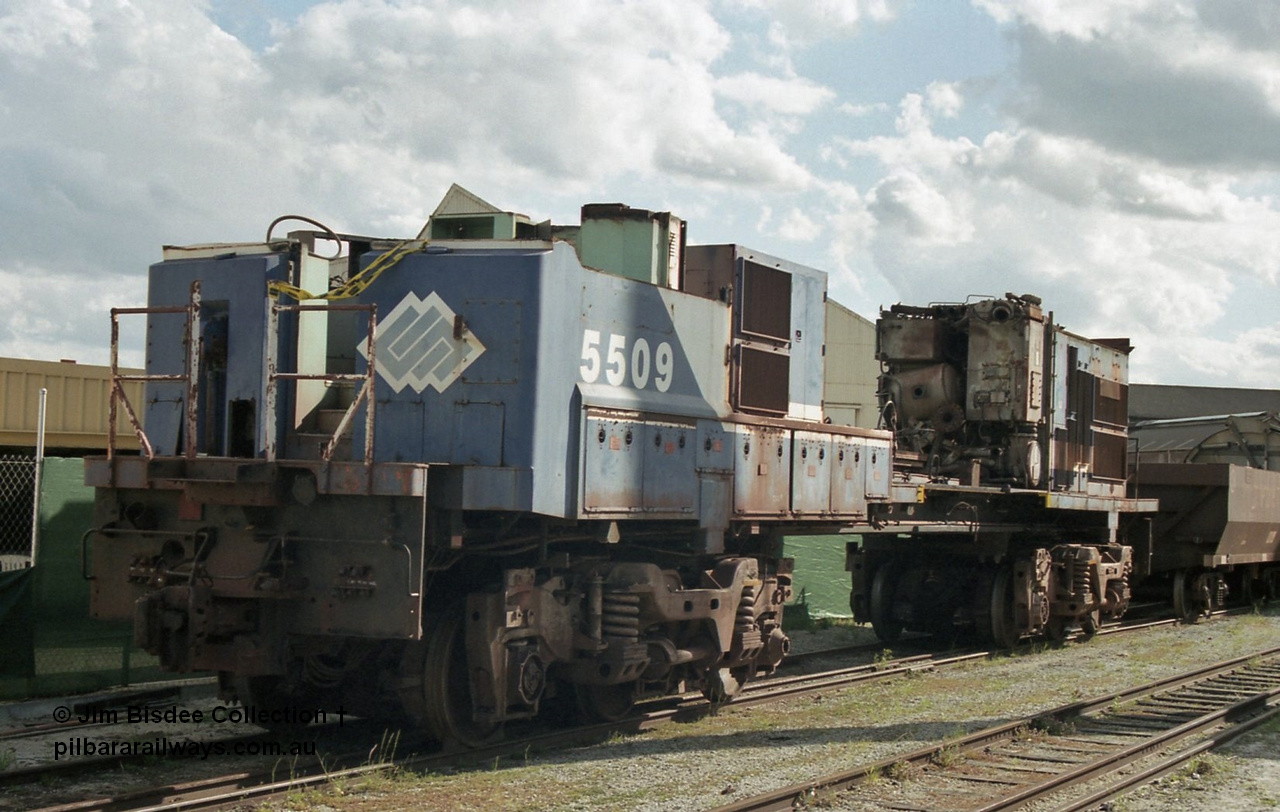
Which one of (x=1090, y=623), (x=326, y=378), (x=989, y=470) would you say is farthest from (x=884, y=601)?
(x=326, y=378)

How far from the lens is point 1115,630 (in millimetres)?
18969

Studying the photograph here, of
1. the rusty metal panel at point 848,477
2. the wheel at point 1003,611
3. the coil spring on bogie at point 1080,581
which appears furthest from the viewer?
the coil spring on bogie at point 1080,581

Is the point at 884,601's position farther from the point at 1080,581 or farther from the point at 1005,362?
the point at 1005,362

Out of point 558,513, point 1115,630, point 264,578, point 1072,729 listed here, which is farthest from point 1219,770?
point 1115,630

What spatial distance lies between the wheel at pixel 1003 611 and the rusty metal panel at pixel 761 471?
20.5 ft

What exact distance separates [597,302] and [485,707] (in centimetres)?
294

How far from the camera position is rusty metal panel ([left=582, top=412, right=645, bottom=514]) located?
29.9 ft

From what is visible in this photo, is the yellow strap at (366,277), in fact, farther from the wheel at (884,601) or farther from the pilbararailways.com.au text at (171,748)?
the wheel at (884,601)

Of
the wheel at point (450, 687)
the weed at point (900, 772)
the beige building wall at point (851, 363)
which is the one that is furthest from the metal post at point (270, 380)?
the beige building wall at point (851, 363)

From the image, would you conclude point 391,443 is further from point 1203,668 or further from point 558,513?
point 1203,668

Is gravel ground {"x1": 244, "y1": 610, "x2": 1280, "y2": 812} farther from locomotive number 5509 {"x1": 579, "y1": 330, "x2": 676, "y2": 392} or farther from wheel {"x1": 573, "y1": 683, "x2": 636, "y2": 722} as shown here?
locomotive number 5509 {"x1": 579, "y1": 330, "x2": 676, "y2": 392}

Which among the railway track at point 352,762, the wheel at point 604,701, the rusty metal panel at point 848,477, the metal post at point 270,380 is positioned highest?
the metal post at point 270,380

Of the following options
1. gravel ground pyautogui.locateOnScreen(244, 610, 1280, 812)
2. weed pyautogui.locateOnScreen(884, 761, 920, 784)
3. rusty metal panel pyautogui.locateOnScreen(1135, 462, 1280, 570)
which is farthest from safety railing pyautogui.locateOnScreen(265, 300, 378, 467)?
rusty metal panel pyautogui.locateOnScreen(1135, 462, 1280, 570)

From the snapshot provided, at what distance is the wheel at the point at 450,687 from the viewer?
892 centimetres
